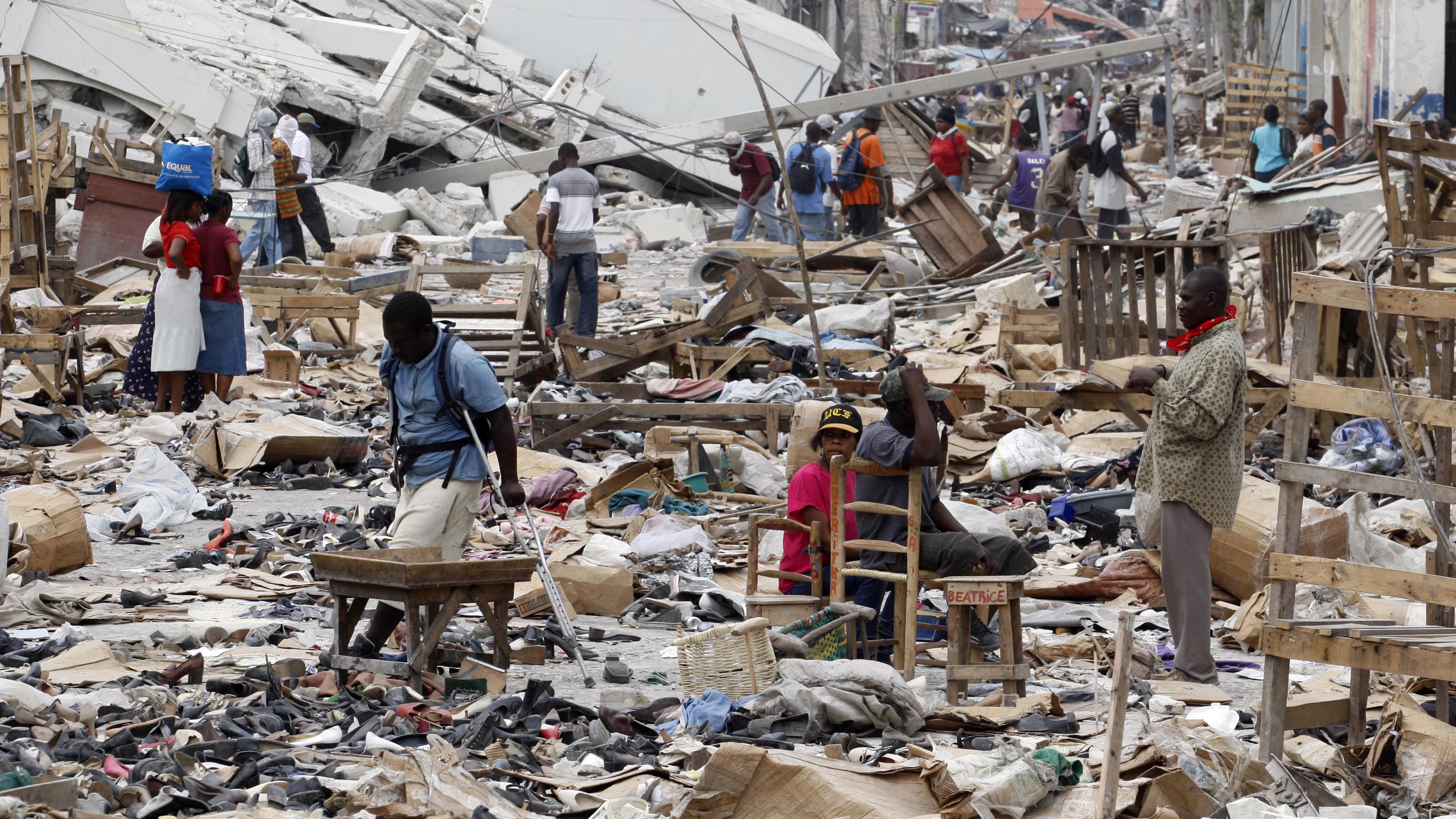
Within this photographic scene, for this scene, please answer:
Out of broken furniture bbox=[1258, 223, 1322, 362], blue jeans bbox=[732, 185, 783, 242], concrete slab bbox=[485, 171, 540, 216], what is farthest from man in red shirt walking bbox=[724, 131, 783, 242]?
broken furniture bbox=[1258, 223, 1322, 362]

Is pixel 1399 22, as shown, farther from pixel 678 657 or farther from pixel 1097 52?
pixel 678 657

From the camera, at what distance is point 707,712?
202 inches

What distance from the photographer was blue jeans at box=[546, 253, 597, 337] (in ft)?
44.1

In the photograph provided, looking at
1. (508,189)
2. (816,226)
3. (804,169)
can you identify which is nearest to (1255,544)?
(804,169)

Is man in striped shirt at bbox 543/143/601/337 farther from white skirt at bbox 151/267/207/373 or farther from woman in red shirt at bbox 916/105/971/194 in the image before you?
woman in red shirt at bbox 916/105/971/194

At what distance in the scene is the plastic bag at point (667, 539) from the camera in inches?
315

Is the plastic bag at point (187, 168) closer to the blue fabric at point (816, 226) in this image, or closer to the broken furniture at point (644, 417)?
the broken furniture at point (644, 417)

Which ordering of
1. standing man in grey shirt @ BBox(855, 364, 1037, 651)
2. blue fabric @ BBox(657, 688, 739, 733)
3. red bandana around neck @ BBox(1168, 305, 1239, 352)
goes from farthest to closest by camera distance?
standing man in grey shirt @ BBox(855, 364, 1037, 651) < red bandana around neck @ BBox(1168, 305, 1239, 352) < blue fabric @ BBox(657, 688, 739, 733)

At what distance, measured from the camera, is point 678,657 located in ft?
17.7

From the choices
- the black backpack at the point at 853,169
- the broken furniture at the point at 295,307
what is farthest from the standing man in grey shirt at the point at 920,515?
the black backpack at the point at 853,169

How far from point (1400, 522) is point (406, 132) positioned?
17.9 metres

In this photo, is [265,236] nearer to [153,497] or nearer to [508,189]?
[508,189]

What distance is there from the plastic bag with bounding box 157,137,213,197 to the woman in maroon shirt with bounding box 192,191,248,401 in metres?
0.14

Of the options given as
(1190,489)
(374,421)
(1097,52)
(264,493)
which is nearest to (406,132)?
(1097,52)
